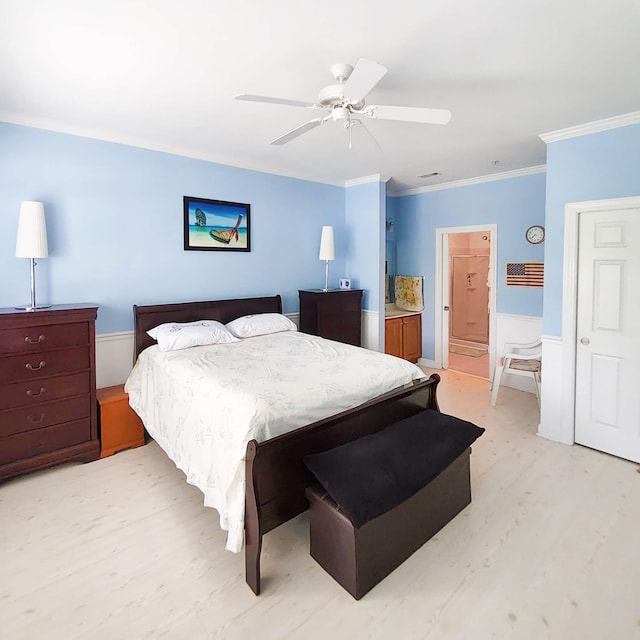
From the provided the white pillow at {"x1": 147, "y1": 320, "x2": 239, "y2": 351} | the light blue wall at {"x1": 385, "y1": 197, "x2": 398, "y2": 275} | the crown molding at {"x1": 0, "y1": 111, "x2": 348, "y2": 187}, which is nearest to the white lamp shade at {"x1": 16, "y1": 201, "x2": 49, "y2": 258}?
the crown molding at {"x1": 0, "y1": 111, "x2": 348, "y2": 187}

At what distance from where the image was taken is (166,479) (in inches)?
109

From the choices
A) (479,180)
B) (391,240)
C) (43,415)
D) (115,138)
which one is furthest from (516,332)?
(43,415)

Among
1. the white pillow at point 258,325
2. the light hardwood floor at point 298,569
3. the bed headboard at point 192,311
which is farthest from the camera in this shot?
the white pillow at point 258,325

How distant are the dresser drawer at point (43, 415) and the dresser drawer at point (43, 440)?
0.13 ft

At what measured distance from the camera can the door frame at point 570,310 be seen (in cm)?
313

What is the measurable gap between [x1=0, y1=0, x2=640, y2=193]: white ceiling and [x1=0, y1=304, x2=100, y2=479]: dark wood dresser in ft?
4.87

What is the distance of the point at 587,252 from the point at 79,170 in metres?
4.13

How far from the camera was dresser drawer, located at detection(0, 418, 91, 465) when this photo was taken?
264cm

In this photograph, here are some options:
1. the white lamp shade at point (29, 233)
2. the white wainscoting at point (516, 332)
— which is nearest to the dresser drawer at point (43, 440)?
the white lamp shade at point (29, 233)

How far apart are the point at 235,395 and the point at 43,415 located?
1644 millimetres

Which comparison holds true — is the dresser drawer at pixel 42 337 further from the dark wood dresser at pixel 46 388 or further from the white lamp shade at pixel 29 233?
the white lamp shade at pixel 29 233

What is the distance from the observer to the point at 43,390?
2.75m

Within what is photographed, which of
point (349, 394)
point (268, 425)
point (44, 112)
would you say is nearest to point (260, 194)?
point (44, 112)

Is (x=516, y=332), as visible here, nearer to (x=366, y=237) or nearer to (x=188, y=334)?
(x=366, y=237)
